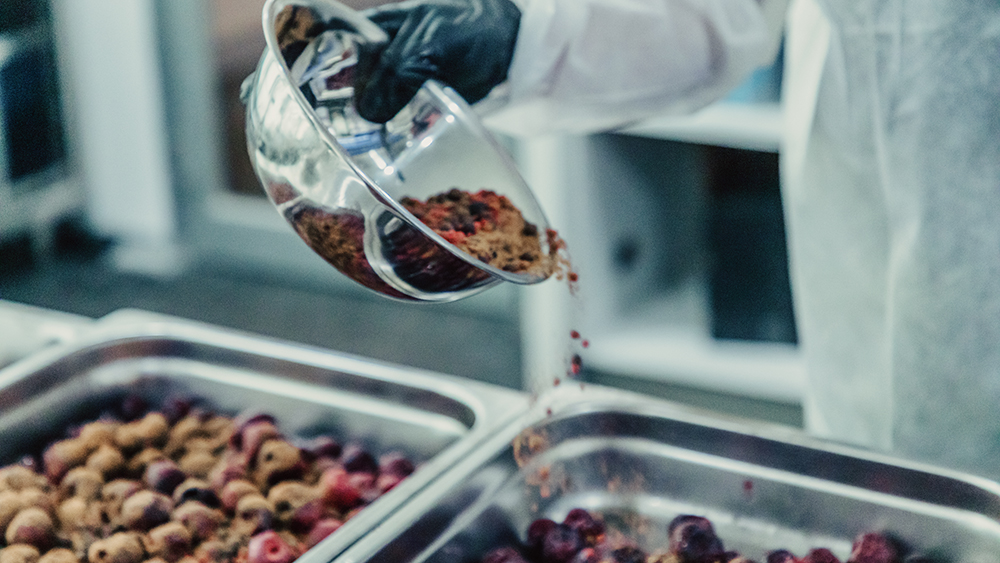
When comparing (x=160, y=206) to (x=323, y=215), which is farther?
(x=160, y=206)

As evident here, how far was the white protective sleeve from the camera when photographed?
34.2 inches

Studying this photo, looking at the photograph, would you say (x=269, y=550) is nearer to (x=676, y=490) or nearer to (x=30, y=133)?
(x=676, y=490)

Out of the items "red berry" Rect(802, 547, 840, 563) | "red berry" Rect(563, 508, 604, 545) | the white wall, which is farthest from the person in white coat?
the white wall

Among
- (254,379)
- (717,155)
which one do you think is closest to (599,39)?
(254,379)

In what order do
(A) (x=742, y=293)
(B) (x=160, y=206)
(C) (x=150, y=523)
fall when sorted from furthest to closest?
(B) (x=160, y=206) < (A) (x=742, y=293) < (C) (x=150, y=523)

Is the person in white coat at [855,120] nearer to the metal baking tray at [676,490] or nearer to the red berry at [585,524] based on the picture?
the metal baking tray at [676,490]

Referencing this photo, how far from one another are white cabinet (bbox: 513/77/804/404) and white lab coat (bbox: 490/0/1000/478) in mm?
707

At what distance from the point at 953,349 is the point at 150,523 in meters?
0.69

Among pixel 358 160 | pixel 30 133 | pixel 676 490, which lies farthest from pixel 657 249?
pixel 30 133

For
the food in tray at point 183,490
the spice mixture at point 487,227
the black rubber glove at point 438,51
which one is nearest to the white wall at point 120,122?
the food in tray at point 183,490

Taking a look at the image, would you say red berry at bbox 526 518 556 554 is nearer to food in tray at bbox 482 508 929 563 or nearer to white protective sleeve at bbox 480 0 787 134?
food in tray at bbox 482 508 929 563

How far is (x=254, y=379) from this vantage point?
1.00 metres

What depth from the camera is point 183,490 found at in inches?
33.0

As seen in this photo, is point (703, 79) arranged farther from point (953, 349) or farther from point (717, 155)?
point (717, 155)
